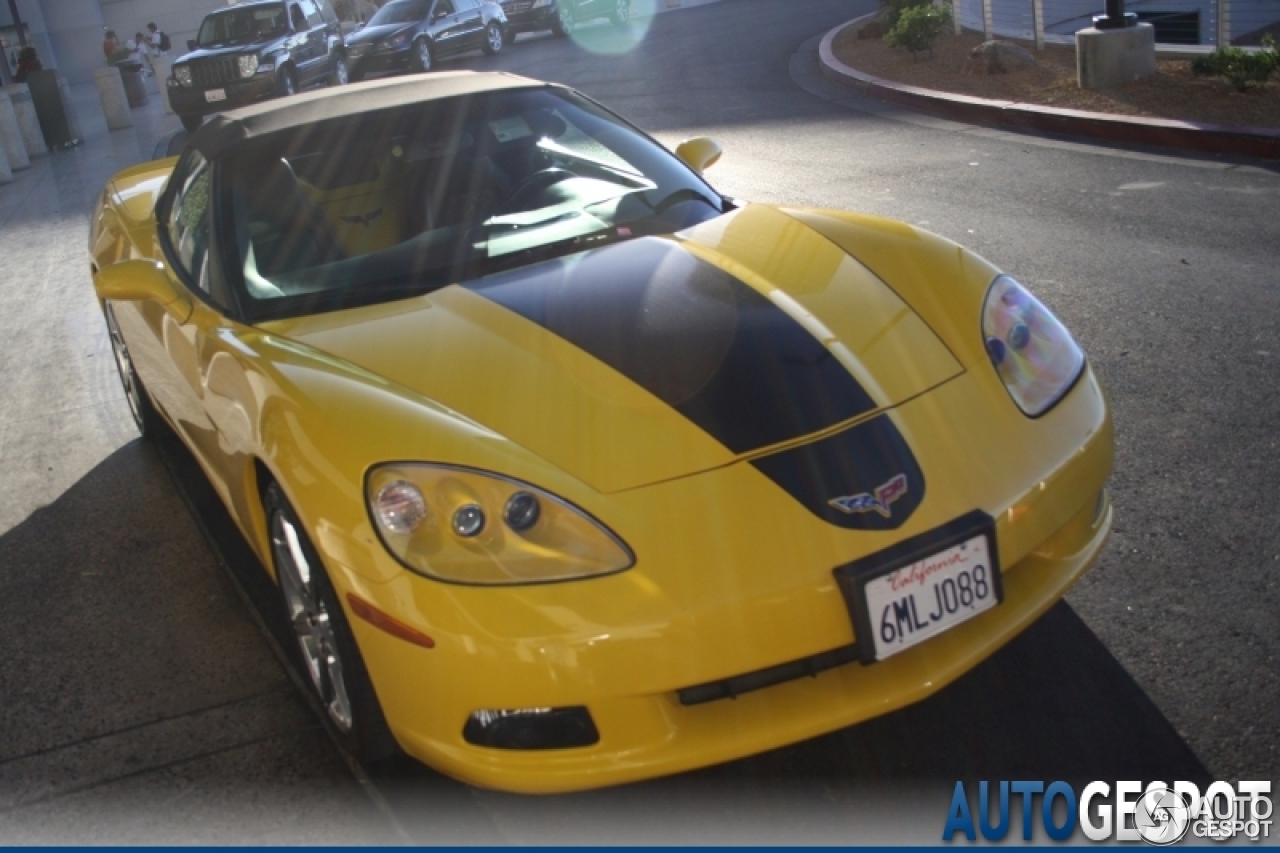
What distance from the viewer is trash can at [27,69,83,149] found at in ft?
66.6

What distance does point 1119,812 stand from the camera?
2.55 metres

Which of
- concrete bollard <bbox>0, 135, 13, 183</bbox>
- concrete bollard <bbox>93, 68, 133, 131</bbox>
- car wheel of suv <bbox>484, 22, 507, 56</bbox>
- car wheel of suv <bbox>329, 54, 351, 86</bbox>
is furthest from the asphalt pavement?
car wheel of suv <bbox>484, 22, 507, 56</bbox>

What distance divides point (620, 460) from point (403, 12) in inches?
897

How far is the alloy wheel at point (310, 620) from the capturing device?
2.80 metres

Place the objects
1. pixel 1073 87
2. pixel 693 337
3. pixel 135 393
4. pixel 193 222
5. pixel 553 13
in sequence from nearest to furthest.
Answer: pixel 693 337
pixel 193 222
pixel 135 393
pixel 1073 87
pixel 553 13

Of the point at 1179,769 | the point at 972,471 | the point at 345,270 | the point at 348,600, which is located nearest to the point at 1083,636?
the point at 1179,769

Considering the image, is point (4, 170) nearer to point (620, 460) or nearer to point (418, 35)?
point (418, 35)

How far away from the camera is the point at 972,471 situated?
262cm

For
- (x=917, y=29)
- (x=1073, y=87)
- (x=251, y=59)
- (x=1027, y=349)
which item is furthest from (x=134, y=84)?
(x=1027, y=349)

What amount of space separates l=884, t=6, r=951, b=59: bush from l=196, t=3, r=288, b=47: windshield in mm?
11106

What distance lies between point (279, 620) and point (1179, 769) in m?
2.30

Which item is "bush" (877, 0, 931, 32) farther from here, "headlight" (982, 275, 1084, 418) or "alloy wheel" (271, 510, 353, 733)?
"alloy wheel" (271, 510, 353, 733)

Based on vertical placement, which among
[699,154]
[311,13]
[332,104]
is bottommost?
[311,13]

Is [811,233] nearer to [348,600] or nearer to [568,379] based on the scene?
[568,379]
